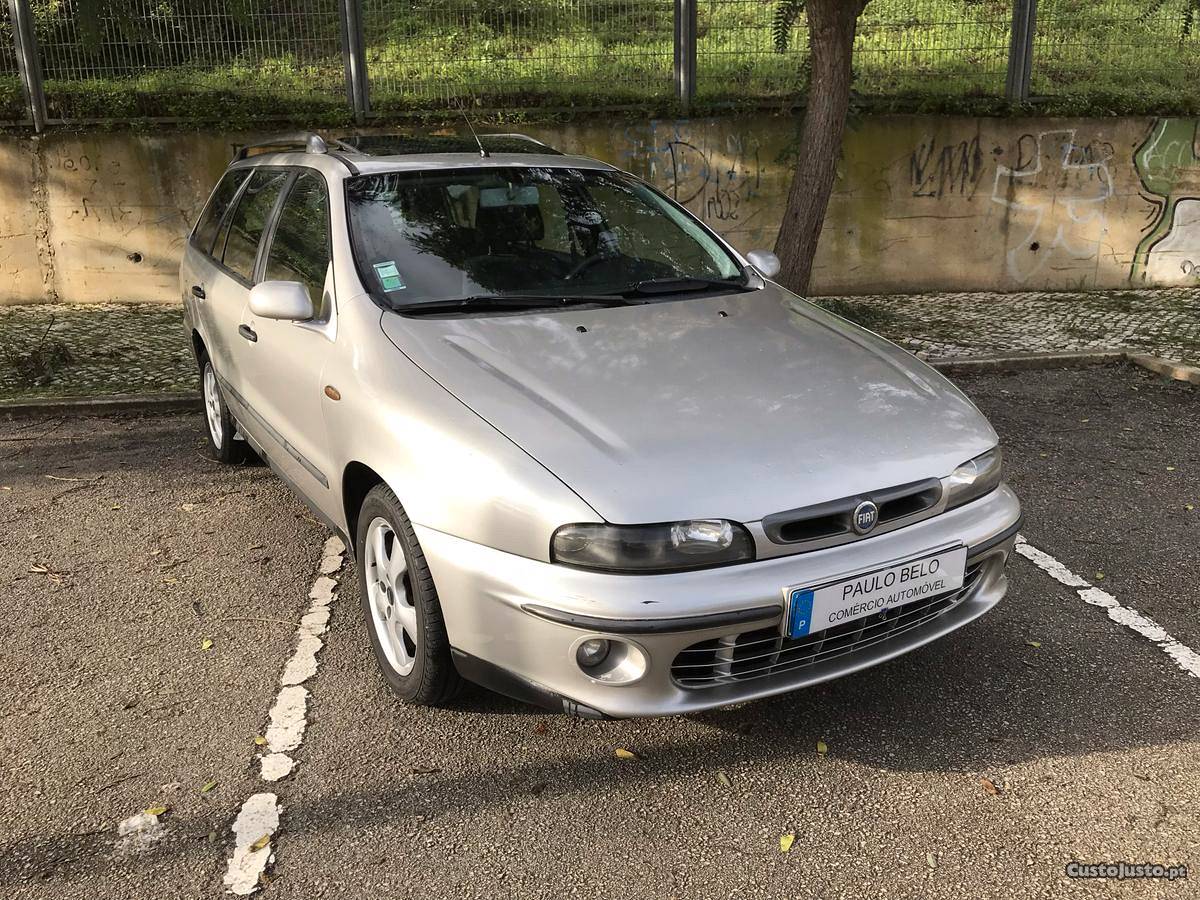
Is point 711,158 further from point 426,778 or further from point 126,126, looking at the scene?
point 426,778

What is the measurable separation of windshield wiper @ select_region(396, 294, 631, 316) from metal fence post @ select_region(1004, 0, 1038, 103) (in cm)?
749

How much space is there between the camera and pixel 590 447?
273cm

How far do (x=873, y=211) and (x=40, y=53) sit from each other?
24.8ft

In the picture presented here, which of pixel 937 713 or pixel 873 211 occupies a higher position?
pixel 873 211

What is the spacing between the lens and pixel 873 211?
958cm

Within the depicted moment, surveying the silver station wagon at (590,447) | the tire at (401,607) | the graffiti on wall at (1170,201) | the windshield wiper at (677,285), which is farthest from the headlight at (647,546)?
the graffiti on wall at (1170,201)

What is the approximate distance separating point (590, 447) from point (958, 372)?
16.8 feet

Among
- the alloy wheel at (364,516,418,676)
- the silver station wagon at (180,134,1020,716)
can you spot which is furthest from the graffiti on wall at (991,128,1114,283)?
the alloy wheel at (364,516,418,676)

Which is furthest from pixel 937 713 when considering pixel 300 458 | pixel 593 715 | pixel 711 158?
pixel 711 158

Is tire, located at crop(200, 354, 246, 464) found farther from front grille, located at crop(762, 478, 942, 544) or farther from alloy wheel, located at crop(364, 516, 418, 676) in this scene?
front grille, located at crop(762, 478, 942, 544)

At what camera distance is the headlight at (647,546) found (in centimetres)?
257

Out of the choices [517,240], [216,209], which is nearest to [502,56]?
[216,209]

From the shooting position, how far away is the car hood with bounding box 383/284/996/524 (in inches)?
105

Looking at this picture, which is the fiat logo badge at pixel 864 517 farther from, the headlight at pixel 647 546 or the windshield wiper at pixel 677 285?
the windshield wiper at pixel 677 285
